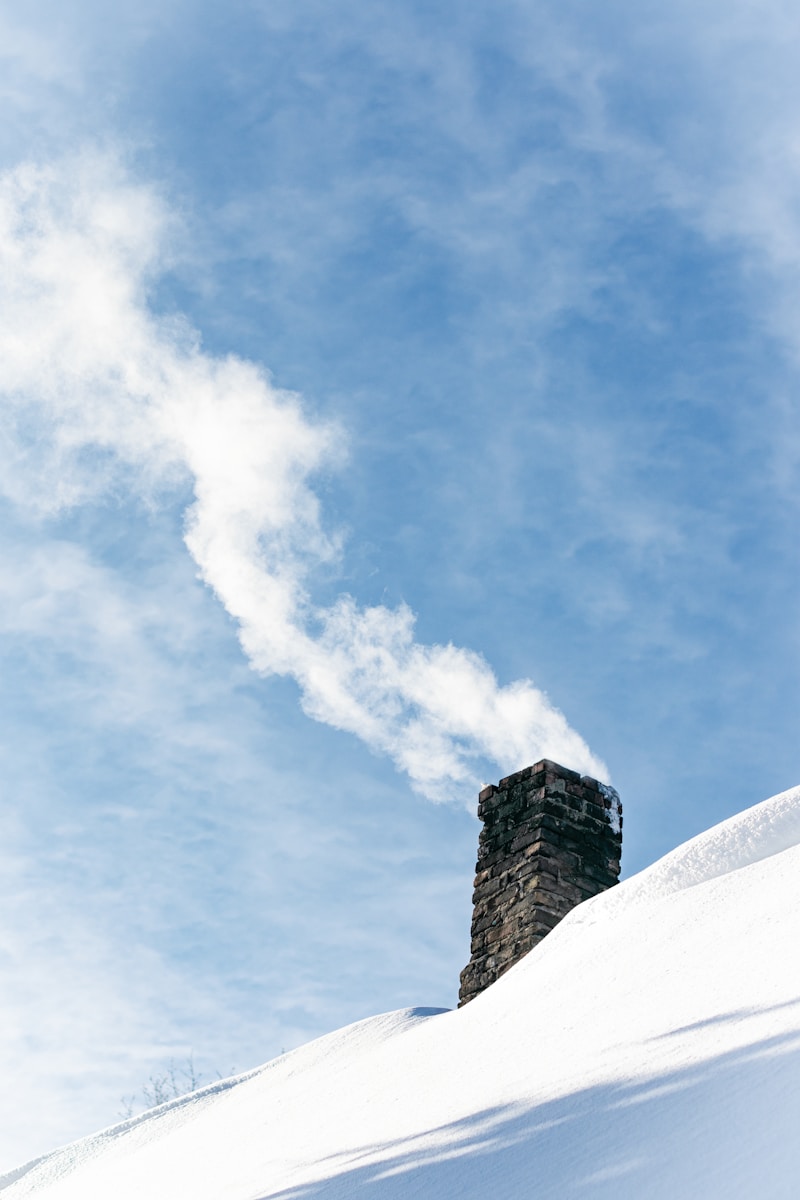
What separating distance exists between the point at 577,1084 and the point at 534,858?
3.36 metres

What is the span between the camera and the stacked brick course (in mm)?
6918

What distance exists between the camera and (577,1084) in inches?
146

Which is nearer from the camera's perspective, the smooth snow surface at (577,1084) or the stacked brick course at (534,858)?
the smooth snow surface at (577,1084)

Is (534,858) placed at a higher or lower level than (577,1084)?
higher

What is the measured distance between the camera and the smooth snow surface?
115 inches

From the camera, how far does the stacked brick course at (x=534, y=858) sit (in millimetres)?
6918

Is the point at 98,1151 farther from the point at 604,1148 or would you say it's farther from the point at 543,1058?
the point at 604,1148

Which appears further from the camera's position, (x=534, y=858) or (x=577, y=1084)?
(x=534, y=858)

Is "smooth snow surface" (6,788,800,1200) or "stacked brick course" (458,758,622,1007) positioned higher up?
"stacked brick course" (458,758,622,1007)

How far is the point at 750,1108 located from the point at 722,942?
175 centimetres

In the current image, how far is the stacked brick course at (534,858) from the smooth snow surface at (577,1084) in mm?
612

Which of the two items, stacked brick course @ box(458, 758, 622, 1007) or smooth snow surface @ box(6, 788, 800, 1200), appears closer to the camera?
smooth snow surface @ box(6, 788, 800, 1200)

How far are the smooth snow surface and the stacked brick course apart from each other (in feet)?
2.01

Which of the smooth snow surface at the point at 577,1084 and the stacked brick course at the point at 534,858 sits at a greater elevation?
the stacked brick course at the point at 534,858
